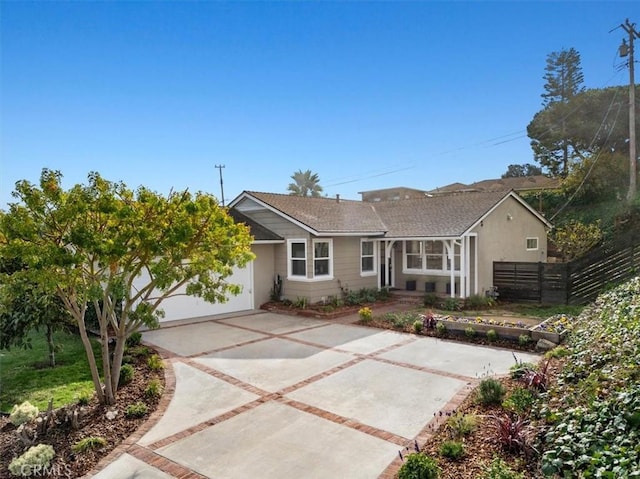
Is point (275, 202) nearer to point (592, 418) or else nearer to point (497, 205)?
point (497, 205)

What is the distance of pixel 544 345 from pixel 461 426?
17.0ft

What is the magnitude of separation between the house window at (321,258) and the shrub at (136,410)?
9.45 meters

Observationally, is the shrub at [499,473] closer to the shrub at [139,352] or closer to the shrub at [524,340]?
the shrub at [524,340]

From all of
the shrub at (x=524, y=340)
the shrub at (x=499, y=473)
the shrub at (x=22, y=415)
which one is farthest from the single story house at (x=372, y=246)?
the shrub at (x=499, y=473)

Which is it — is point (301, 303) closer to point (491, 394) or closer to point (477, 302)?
point (477, 302)

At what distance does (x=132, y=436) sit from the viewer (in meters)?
5.16

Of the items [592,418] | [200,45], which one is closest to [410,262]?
[200,45]

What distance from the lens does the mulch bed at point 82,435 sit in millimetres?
4445

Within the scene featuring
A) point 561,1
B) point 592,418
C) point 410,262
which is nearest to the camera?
point 592,418

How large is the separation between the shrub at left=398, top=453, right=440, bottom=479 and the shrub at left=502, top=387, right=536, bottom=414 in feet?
5.65

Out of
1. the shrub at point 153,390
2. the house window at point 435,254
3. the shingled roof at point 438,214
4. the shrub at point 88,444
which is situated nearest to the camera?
the shrub at point 88,444

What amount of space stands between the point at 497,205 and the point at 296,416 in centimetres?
1406

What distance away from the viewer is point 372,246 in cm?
1755

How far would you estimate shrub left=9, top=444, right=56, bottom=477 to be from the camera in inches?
165
